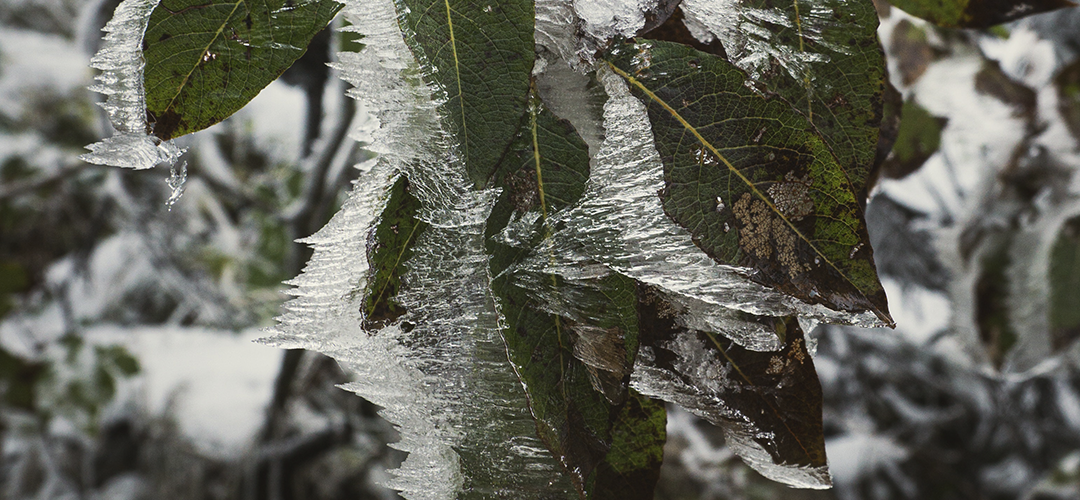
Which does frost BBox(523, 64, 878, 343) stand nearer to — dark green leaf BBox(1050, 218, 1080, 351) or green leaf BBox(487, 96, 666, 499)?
green leaf BBox(487, 96, 666, 499)

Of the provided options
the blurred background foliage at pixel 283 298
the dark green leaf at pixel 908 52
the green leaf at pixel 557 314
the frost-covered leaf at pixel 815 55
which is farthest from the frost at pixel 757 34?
the dark green leaf at pixel 908 52

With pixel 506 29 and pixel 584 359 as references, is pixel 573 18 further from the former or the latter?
pixel 584 359

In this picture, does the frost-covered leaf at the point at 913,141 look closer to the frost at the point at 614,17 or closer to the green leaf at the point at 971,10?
the green leaf at the point at 971,10

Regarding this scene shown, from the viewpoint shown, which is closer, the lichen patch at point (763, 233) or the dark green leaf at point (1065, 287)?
the lichen patch at point (763, 233)

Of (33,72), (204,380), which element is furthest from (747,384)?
(33,72)

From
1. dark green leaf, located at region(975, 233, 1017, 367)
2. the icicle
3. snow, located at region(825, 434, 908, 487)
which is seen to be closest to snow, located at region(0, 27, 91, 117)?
the icicle

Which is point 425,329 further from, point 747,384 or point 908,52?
point 908,52
